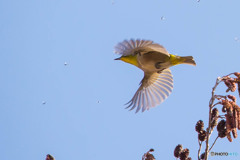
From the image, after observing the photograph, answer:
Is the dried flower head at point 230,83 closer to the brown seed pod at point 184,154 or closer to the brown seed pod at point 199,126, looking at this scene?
the brown seed pod at point 199,126

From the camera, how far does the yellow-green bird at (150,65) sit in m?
4.05

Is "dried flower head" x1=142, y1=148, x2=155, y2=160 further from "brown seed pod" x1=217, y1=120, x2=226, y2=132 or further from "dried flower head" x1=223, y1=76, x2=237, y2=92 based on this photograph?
Result: "dried flower head" x1=223, y1=76, x2=237, y2=92

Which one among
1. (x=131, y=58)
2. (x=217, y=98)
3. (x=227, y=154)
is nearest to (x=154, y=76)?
(x=131, y=58)

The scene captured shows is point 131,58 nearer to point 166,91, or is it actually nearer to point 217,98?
point 166,91

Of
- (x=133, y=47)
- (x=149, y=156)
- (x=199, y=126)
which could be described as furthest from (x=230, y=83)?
(x=133, y=47)

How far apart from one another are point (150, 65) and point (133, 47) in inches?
12.8

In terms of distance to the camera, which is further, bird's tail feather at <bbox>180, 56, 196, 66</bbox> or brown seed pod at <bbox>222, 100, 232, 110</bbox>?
bird's tail feather at <bbox>180, 56, 196, 66</bbox>

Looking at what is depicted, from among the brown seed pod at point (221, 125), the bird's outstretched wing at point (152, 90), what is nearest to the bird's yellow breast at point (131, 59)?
the bird's outstretched wing at point (152, 90)

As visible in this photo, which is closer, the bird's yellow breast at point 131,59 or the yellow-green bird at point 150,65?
the yellow-green bird at point 150,65

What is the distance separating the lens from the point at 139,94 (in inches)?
190

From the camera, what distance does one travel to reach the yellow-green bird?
13.3 ft

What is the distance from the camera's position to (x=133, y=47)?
417 centimetres

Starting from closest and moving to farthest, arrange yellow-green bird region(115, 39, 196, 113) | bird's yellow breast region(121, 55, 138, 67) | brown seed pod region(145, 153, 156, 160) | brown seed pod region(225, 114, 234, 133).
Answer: brown seed pod region(225, 114, 234, 133)
brown seed pod region(145, 153, 156, 160)
yellow-green bird region(115, 39, 196, 113)
bird's yellow breast region(121, 55, 138, 67)

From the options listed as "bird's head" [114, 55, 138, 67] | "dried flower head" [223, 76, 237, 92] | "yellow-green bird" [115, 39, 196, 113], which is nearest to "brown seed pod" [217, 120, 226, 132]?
"dried flower head" [223, 76, 237, 92]
